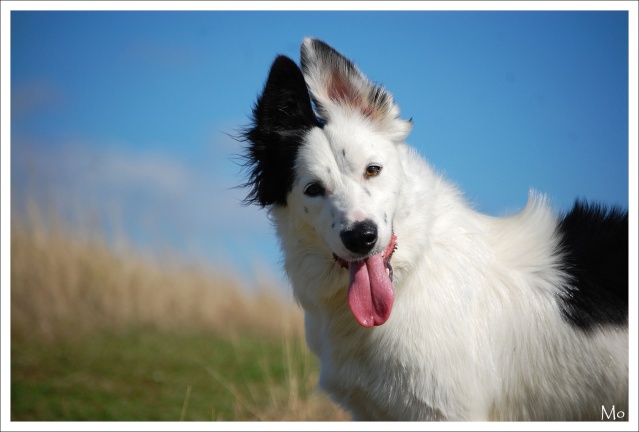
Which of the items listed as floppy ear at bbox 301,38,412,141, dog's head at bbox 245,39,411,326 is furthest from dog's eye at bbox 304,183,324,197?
floppy ear at bbox 301,38,412,141

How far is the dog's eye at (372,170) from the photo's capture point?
3.92 m

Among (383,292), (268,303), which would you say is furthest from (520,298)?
(268,303)

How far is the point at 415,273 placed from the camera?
398cm

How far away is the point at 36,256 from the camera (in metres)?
11.9

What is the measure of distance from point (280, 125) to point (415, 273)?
1.35m

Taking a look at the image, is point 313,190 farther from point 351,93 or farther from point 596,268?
point 596,268

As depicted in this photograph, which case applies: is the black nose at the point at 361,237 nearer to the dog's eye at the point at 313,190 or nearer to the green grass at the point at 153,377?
the dog's eye at the point at 313,190

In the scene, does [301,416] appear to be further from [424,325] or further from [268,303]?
[268,303]

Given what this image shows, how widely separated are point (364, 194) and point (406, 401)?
130cm

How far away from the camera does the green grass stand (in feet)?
22.5

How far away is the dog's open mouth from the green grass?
7.88ft

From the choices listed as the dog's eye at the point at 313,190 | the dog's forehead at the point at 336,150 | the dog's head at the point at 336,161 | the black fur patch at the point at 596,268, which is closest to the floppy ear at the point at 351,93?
the dog's head at the point at 336,161

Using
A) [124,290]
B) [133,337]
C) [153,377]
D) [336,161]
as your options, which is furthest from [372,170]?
[124,290]

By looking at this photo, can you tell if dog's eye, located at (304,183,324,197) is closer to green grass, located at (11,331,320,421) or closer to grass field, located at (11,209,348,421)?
green grass, located at (11,331,320,421)
